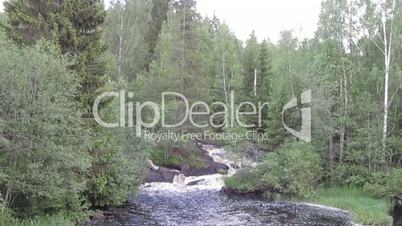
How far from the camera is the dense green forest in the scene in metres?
14.4

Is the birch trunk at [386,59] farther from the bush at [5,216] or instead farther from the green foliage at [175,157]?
the bush at [5,216]

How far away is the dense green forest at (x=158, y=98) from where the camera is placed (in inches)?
568

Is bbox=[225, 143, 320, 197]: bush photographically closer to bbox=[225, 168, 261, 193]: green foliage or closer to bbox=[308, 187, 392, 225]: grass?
bbox=[225, 168, 261, 193]: green foliage

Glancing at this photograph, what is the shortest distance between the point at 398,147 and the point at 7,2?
2253 cm

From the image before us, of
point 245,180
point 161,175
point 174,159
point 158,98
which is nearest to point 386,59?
point 245,180

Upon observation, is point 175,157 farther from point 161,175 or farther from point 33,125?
point 33,125

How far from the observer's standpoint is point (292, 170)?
83.9 feet

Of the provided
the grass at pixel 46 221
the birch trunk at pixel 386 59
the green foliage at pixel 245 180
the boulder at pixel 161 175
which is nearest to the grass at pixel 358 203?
the birch trunk at pixel 386 59

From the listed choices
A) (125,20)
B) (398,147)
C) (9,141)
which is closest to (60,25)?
(9,141)

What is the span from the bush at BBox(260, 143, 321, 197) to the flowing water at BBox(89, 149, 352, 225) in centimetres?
155

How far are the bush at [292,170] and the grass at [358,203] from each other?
0.92 metres

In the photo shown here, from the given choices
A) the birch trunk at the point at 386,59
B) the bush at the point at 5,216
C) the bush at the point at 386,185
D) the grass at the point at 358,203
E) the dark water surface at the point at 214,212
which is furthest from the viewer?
the birch trunk at the point at 386,59

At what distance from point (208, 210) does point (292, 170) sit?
6221 mm

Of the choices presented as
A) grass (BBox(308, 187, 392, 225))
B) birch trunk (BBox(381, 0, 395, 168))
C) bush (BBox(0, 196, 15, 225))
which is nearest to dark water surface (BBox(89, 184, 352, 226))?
grass (BBox(308, 187, 392, 225))
